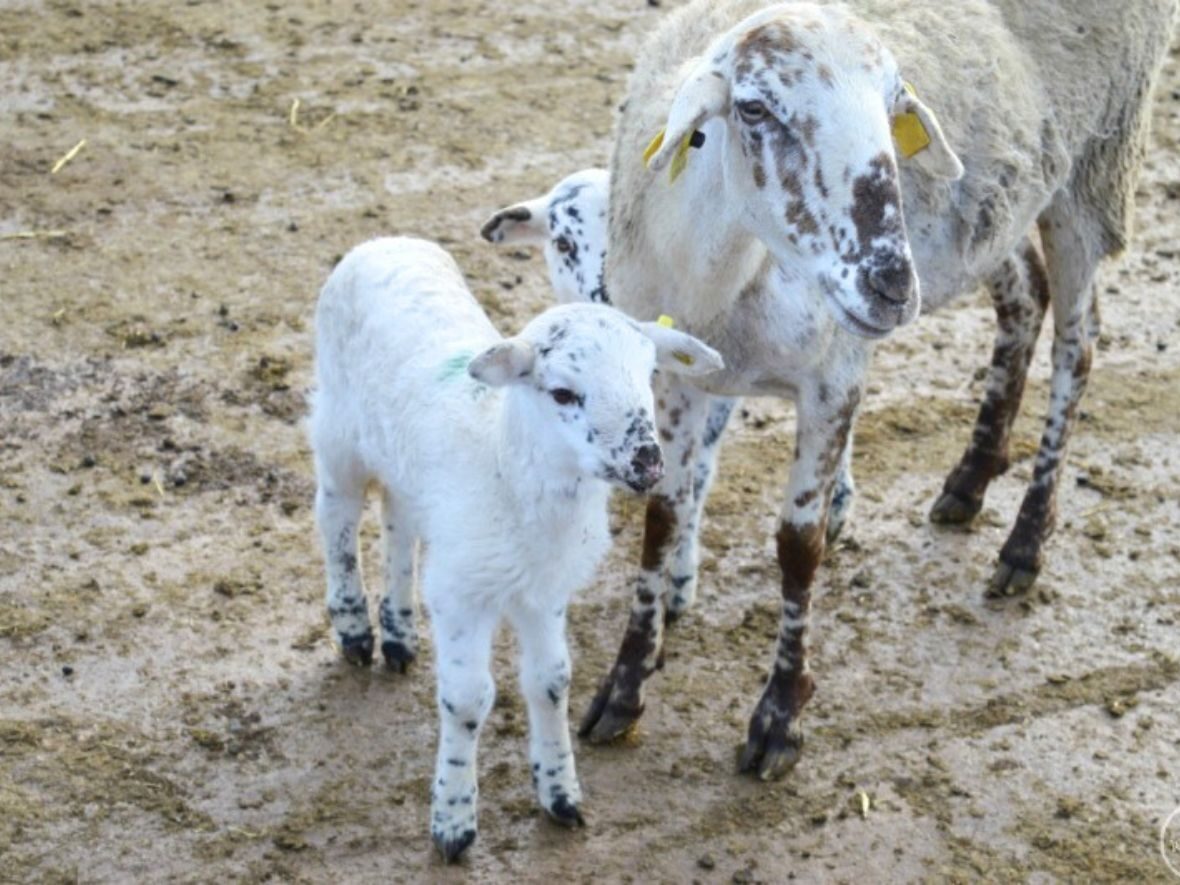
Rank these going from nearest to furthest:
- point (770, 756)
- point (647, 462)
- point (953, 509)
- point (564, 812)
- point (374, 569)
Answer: point (647, 462), point (564, 812), point (770, 756), point (374, 569), point (953, 509)

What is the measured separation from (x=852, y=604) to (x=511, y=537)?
2.27 meters

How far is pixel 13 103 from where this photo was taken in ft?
34.6

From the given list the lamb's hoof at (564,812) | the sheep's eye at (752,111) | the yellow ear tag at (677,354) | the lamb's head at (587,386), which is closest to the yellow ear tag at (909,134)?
the sheep's eye at (752,111)

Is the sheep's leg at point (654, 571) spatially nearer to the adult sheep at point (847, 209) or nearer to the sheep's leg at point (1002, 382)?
the adult sheep at point (847, 209)

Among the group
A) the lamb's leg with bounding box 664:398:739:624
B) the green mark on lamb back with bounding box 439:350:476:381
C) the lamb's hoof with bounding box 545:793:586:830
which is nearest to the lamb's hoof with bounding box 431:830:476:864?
the lamb's hoof with bounding box 545:793:586:830

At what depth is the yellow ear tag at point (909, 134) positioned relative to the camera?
593 cm

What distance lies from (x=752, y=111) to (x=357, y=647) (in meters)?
2.53

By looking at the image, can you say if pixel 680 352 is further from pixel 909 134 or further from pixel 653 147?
pixel 909 134

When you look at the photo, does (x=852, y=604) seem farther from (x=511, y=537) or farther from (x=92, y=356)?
(x=92, y=356)

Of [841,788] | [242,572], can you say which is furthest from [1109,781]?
[242,572]

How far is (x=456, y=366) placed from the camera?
6285 mm

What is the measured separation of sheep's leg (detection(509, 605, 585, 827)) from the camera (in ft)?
20.1

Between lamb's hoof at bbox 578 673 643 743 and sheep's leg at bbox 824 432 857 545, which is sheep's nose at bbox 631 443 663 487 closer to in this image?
lamb's hoof at bbox 578 673 643 743

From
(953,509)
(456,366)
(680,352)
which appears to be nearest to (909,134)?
(680,352)
